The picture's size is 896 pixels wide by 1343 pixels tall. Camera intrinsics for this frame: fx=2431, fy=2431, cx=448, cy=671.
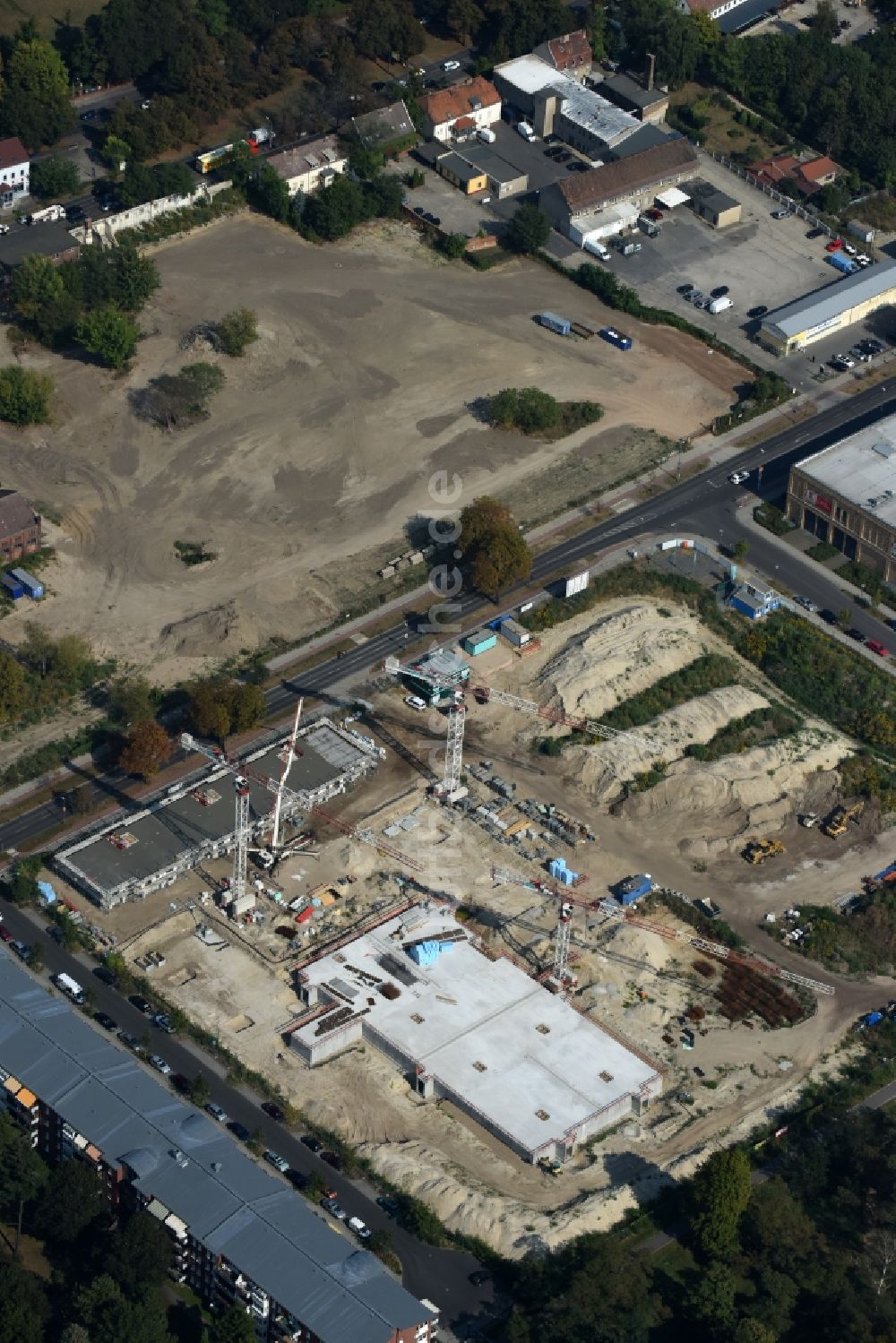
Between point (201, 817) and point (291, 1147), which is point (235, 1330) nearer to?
point (291, 1147)

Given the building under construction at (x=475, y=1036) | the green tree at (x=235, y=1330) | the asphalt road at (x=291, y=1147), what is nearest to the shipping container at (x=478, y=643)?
the building under construction at (x=475, y=1036)

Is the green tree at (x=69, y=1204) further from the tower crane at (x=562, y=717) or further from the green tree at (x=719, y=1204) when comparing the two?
the tower crane at (x=562, y=717)

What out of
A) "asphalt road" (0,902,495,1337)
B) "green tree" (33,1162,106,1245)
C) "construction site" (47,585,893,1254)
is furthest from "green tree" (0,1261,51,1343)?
"construction site" (47,585,893,1254)

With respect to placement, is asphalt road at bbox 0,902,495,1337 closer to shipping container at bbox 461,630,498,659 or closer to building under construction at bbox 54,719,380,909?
building under construction at bbox 54,719,380,909

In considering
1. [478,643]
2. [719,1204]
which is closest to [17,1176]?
[719,1204]

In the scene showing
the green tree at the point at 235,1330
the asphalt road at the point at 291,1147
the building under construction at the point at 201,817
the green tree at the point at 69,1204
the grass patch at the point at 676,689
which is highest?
the green tree at the point at 69,1204

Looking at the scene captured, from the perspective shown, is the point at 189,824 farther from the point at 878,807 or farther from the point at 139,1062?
the point at 878,807
